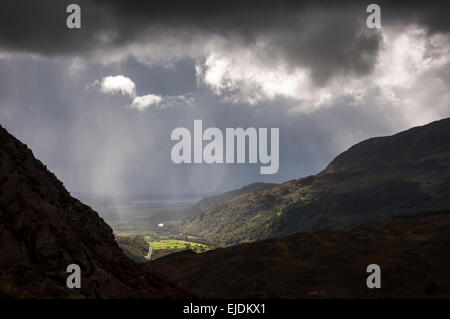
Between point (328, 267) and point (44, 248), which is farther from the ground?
point (44, 248)

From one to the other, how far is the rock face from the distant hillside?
Result: 957 inches

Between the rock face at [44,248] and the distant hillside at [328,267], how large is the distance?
79.7 feet

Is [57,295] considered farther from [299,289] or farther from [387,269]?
[387,269]

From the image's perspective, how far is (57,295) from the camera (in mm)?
23266

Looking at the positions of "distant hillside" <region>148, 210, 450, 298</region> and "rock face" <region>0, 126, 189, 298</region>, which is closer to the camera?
"rock face" <region>0, 126, 189, 298</region>

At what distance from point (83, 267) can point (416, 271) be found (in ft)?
214

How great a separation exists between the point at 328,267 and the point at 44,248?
62809 mm

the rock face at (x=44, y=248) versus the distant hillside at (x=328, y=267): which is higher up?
the rock face at (x=44, y=248)

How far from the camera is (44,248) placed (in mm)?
27453

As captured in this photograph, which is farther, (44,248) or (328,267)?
(328,267)

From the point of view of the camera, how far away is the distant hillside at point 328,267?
58438 mm

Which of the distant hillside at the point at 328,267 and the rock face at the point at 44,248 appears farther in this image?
the distant hillside at the point at 328,267

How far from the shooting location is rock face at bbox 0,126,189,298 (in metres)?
24.1
